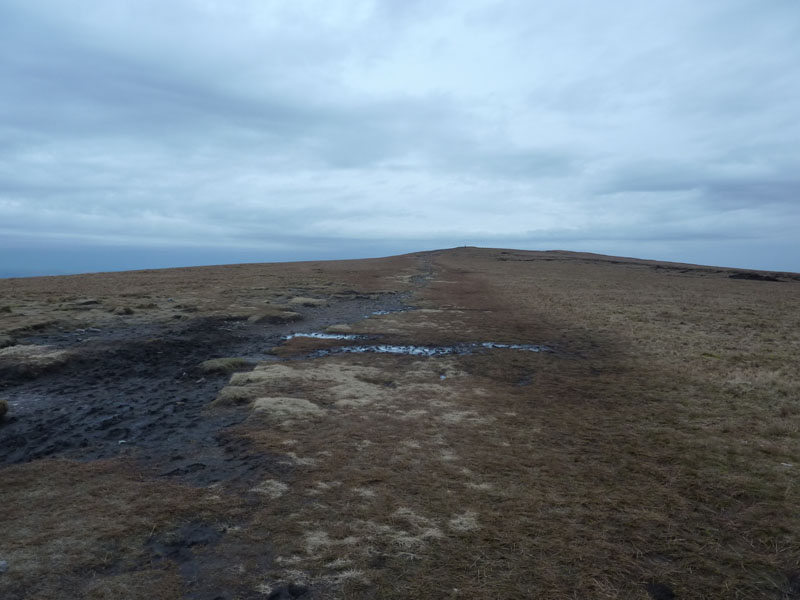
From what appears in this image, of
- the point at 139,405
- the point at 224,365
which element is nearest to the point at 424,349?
the point at 224,365

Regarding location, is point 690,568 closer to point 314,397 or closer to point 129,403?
point 314,397

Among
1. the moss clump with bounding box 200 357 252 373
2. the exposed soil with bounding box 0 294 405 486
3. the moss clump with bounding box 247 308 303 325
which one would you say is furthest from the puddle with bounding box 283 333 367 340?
the moss clump with bounding box 200 357 252 373

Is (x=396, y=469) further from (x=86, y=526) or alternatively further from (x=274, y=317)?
(x=274, y=317)

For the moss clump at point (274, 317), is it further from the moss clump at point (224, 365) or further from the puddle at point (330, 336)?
the moss clump at point (224, 365)

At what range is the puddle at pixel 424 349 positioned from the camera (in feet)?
68.0

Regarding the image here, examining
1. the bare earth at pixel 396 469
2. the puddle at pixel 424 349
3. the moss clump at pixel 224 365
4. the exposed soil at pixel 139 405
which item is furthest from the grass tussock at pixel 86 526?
the puddle at pixel 424 349

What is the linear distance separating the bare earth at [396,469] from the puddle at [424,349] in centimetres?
22

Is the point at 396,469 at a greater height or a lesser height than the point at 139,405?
greater

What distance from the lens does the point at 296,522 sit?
7.29 m

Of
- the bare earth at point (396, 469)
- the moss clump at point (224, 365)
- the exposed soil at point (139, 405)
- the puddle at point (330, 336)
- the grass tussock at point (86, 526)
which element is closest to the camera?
the grass tussock at point (86, 526)

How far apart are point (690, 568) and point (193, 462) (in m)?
8.91

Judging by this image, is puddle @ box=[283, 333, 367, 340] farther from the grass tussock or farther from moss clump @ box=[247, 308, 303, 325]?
the grass tussock

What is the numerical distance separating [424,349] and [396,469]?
12.5 meters

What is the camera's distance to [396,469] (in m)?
9.20
